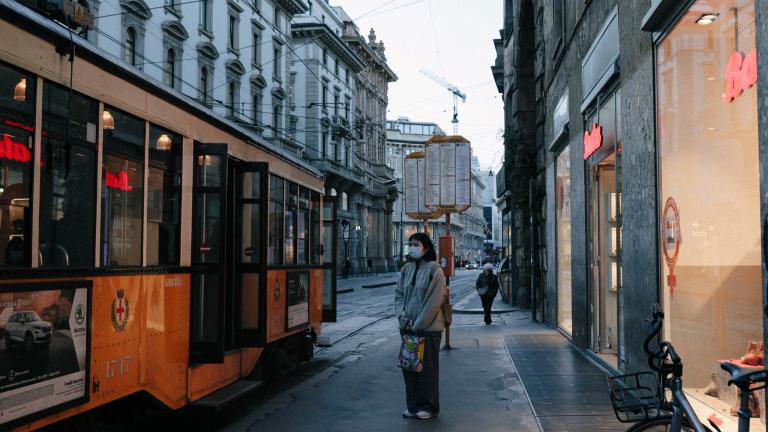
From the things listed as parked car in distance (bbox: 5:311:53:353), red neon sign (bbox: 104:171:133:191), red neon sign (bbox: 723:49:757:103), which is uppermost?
red neon sign (bbox: 723:49:757:103)

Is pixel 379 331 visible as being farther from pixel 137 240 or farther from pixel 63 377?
pixel 63 377

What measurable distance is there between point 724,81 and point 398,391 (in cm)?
499

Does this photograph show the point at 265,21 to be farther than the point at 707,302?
Yes

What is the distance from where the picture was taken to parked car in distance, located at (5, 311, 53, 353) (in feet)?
14.3

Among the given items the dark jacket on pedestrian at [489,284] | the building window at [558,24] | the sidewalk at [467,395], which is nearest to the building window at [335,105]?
the dark jacket on pedestrian at [489,284]

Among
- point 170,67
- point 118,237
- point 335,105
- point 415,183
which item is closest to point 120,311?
point 118,237

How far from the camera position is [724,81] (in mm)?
6133

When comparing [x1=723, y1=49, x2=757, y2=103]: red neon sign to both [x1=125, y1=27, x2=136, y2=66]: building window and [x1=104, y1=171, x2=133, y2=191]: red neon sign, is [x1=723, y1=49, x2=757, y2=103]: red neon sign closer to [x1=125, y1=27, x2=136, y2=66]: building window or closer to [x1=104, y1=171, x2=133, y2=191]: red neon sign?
[x1=104, y1=171, x2=133, y2=191]: red neon sign

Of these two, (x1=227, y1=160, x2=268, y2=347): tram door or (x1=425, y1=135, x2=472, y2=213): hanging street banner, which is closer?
(x1=227, y1=160, x2=268, y2=347): tram door

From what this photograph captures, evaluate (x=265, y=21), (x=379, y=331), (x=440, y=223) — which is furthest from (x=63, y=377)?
(x=440, y=223)

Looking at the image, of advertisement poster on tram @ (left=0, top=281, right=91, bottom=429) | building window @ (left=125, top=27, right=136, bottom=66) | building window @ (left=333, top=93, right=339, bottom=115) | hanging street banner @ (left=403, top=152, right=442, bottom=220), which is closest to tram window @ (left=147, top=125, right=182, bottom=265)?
advertisement poster on tram @ (left=0, top=281, right=91, bottom=429)

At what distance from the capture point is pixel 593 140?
35.8ft

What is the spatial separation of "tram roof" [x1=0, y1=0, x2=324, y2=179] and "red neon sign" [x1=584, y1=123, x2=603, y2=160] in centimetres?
457

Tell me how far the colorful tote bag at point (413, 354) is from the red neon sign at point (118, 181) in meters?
3.00
